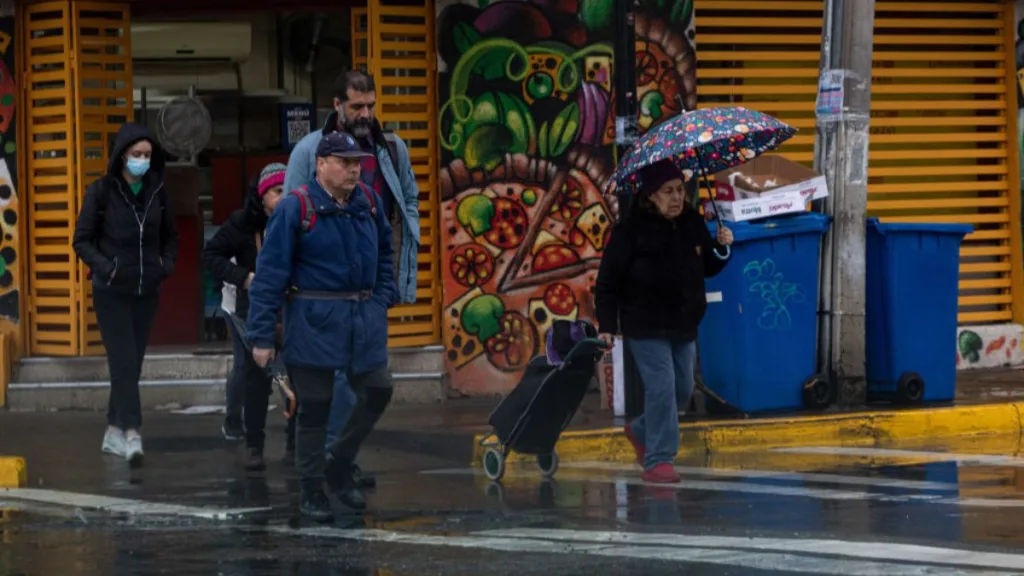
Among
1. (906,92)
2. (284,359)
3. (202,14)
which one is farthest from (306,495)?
(906,92)

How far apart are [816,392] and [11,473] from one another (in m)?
5.09

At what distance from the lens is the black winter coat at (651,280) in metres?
9.91

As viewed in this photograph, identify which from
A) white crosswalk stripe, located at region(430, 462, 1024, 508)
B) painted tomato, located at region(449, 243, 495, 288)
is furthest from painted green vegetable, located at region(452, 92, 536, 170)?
white crosswalk stripe, located at region(430, 462, 1024, 508)

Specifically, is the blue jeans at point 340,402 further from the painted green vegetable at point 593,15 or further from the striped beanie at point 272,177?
the painted green vegetable at point 593,15

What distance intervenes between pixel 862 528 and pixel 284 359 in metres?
2.70

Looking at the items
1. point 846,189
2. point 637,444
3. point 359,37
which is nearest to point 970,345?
point 846,189

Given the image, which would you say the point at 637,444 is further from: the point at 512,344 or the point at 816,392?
the point at 512,344

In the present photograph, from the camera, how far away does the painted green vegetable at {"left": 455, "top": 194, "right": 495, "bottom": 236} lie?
46.7ft

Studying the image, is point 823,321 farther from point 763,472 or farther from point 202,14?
point 202,14

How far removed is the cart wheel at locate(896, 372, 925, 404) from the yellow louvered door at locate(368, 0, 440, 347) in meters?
3.67

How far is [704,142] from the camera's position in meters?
10.0

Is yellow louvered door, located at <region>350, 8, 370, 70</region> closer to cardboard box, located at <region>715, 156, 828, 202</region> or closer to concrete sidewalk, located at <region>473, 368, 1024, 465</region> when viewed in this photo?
cardboard box, located at <region>715, 156, 828, 202</region>

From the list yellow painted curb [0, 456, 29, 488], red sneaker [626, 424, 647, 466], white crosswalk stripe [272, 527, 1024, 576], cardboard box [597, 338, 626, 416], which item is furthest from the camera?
cardboard box [597, 338, 626, 416]

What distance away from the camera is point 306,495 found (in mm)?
8797
